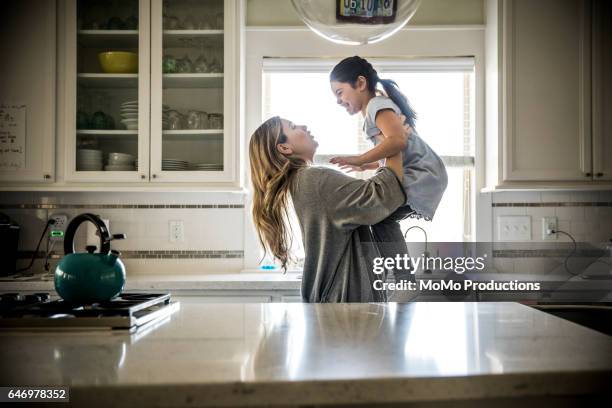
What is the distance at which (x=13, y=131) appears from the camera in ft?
8.93

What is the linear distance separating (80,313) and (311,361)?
0.57 meters

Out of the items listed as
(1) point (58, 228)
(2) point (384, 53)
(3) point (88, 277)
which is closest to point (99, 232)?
(3) point (88, 277)

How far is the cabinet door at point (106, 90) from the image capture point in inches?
108

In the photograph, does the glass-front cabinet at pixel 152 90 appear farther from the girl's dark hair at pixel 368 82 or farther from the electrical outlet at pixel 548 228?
the electrical outlet at pixel 548 228

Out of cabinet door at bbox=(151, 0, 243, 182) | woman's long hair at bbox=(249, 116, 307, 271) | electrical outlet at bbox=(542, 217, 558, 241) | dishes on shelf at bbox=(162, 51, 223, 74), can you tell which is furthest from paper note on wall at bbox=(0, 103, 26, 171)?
electrical outlet at bbox=(542, 217, 558, 241)

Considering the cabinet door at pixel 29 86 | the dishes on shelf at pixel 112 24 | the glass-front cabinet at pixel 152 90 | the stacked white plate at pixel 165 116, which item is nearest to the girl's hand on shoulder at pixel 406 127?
the glass-front cabinet at pixel 152 90

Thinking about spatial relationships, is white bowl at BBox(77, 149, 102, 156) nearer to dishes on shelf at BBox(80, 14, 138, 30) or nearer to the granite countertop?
dishes on shelf at BBox(80, 14, 138, 30)

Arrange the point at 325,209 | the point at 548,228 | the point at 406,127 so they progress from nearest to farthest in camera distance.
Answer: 1. the point at 325,209
2. the point at 406,127
3. the point at 548,228

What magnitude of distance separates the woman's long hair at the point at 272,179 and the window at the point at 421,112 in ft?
4.50

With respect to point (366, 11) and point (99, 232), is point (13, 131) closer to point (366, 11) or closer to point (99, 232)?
point (99, 232)

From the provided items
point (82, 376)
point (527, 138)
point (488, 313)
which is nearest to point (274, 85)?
point (527, 138)

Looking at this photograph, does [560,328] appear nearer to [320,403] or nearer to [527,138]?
[320,403]

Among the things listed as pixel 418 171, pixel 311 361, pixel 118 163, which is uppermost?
pixel 118 163

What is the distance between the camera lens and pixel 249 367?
2.43 ft
